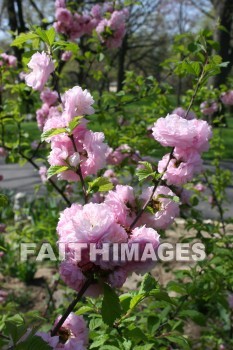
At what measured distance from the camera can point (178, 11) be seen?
25.0m

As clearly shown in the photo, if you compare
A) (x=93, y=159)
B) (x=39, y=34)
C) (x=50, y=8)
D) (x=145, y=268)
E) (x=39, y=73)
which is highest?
(x=50, y=8)

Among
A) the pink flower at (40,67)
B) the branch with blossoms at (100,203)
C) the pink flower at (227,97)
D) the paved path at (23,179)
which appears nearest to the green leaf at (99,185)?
the branch with blossoms at (100,203)

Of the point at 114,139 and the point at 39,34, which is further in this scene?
the point at 114,139

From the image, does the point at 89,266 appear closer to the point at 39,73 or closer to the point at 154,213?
the point at 154,213

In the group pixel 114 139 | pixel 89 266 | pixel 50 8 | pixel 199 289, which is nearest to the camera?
pixel 89 266

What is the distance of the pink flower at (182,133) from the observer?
46.2 inches

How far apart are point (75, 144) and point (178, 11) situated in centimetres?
2571

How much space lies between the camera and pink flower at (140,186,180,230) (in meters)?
1.26

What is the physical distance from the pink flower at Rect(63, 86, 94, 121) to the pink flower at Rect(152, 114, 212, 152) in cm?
21

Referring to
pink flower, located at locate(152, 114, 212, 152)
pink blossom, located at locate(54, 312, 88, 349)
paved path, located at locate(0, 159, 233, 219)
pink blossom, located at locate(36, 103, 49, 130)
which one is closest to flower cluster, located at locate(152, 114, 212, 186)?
pink flower, located at locate(152, 114, 212, 152)

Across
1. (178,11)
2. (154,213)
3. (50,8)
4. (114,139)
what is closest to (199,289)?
(154,213)

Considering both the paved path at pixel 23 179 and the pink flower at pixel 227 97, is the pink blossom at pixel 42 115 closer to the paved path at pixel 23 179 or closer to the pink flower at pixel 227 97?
the pink flower at pixel 227 97

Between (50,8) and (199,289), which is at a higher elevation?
(50,8)

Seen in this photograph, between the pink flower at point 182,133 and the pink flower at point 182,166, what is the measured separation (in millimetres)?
32
